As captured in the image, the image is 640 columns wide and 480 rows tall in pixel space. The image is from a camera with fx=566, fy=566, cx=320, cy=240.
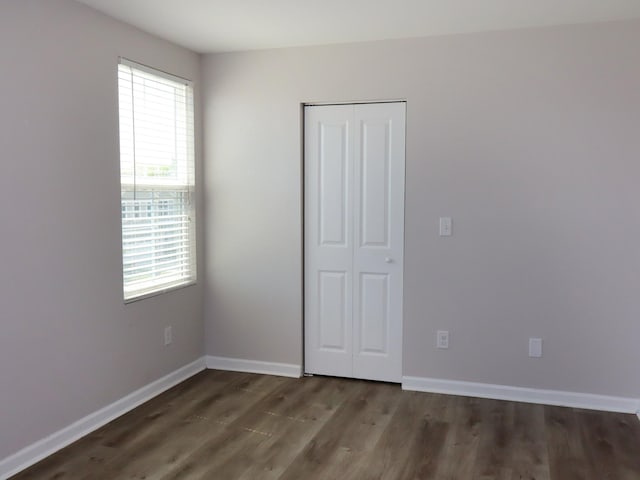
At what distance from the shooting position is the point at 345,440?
3.18 meters

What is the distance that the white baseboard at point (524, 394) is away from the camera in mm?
3586

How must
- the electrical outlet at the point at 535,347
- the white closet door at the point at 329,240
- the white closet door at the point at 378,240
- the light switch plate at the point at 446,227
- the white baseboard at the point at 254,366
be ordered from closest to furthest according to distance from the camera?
the electrical outlet at the point at 535,347
the light switch plate at the point at 446,227
the white closet door at the point at 378,240
the white closet door at the point at 329,240
the white baseboard at the point at 254,366

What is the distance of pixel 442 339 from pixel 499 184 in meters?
1.12

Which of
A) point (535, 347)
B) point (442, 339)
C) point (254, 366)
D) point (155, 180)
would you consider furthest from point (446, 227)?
point (155, 180)

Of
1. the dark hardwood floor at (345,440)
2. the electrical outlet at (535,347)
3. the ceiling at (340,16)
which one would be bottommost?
the dark hardwood floor at (345,440)

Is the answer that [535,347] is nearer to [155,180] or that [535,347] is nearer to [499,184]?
[499,184]

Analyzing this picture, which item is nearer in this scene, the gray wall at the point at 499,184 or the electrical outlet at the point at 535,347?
the gray wall at the point at 499,184

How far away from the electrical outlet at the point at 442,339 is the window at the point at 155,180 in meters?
1.87

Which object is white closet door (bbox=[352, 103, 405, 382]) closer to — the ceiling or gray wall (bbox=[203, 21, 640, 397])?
gray wall (bbox=[203, 21, 640, 397])

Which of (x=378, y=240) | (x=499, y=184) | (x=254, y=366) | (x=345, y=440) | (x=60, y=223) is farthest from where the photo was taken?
Answer: (x=254, y=366)

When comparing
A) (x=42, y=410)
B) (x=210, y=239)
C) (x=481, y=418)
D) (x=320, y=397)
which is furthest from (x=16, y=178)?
(x=481, y=418)

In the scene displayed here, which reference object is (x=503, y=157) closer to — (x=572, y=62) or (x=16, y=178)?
(x=572, y=62)

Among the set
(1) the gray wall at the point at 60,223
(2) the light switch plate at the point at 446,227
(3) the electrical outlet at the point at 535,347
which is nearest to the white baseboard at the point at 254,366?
(1) the gray wall at the point at 60,223

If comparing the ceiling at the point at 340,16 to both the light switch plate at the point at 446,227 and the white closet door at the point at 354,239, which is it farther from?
the light switch plate at the point at 446,227
